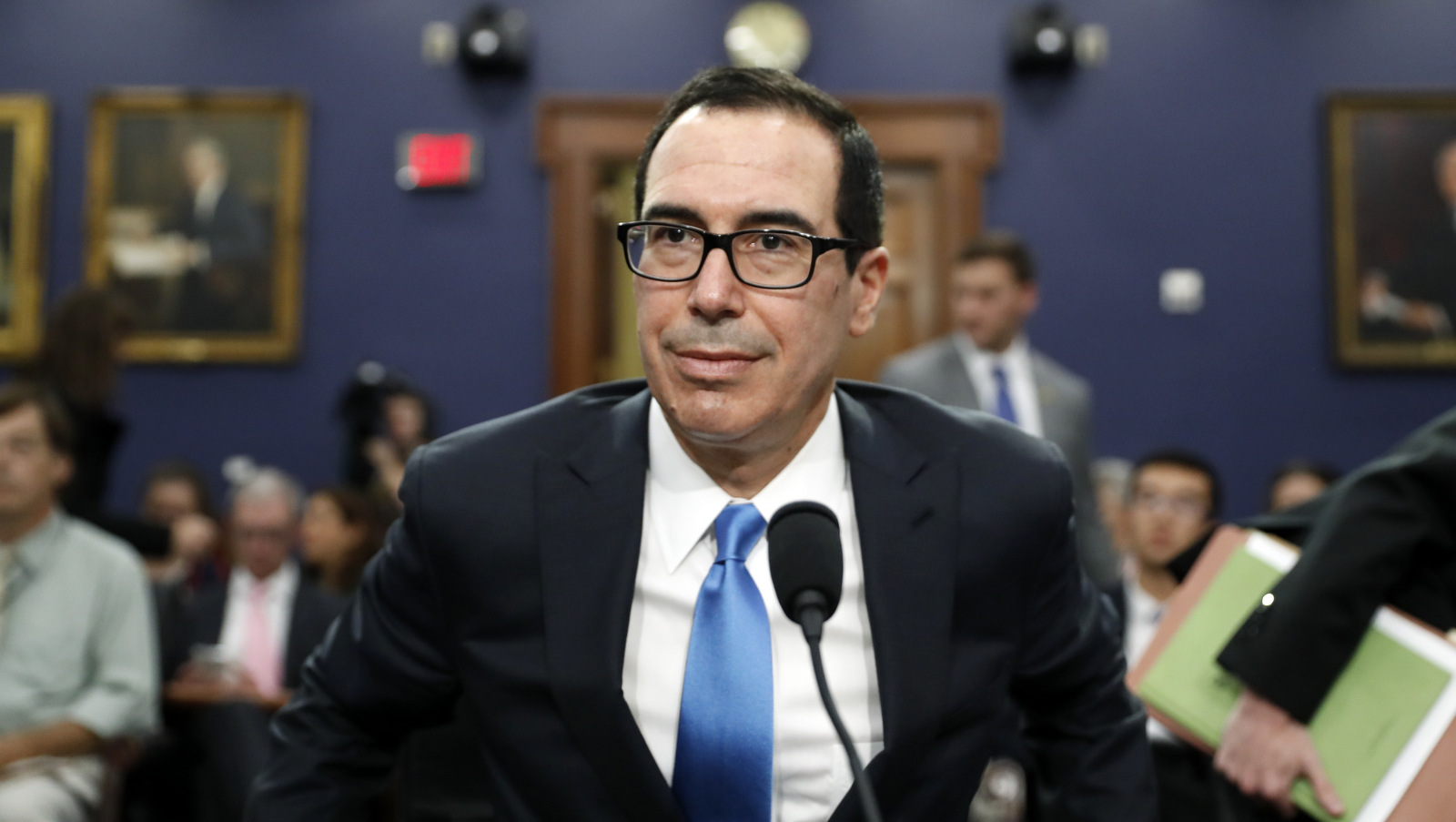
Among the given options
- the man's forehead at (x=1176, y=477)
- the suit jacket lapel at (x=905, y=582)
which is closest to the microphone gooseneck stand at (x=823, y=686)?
the suit jacket lapel at (x=905, y=582)

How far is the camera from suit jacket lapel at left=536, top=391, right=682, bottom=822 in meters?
1.36

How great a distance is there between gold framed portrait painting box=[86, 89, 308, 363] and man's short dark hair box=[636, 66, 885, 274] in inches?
216

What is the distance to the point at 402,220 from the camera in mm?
6668

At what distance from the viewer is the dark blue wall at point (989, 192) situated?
655cm

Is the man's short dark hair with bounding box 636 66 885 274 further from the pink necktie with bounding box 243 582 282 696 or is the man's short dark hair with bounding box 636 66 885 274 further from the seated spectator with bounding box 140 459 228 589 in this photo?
the seated spectator with bounding box 140 459 228 589

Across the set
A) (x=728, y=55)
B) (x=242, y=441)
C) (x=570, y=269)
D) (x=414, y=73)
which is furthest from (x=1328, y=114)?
(x=242, y=441)

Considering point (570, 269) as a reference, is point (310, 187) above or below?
above

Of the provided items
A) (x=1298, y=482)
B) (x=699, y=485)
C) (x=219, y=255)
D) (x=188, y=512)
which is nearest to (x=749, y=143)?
(x=699, y=485)

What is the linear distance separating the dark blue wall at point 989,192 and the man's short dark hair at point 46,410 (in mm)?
2981

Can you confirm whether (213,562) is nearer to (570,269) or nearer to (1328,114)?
(570,269)

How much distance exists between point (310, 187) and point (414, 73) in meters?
0.80

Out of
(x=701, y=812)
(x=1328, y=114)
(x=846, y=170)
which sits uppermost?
(x=1328, y=114)

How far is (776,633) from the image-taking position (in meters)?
1.49

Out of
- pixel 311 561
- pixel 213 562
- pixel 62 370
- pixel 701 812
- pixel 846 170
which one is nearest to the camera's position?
pixel 701 812
